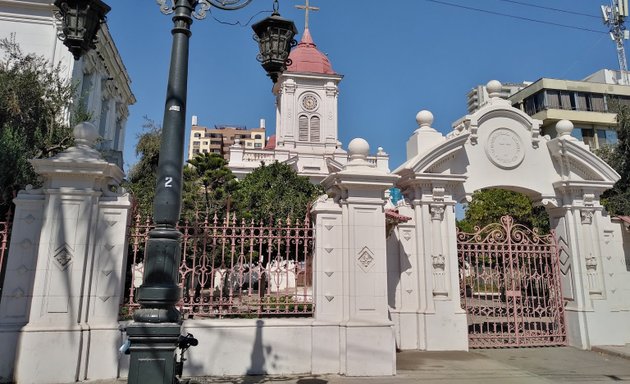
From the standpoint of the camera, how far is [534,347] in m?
9.04

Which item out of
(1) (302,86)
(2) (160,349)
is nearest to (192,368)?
(2) (160,349)

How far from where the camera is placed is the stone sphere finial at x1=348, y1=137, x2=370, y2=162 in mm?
7418

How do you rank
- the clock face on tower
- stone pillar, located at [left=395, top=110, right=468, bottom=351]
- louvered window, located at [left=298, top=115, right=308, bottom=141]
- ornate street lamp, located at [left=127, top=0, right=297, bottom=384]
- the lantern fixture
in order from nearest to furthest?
1. ornate street lamp, located at [left=127, top=0, right=297, bottom=384]
2. the lantern fixture
3. stone pillar, located at [left=395, top=110, right=468, bottom=351]
4. louvered window, located at [left=298, top=115, right=308, bottom=141]
5. the clock face on tower

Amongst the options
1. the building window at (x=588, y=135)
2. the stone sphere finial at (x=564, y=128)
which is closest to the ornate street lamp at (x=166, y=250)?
the stone sphere finial at (x=564, y=128)

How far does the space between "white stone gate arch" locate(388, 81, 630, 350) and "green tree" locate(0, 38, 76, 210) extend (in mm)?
7792

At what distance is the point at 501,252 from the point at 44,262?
27.2 ft

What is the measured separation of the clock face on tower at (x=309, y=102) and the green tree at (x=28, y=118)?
68.7ft

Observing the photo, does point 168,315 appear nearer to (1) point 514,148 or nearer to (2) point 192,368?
(2) point 192,368

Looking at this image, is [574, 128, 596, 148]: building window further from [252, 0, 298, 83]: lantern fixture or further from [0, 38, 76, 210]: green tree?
[252, 0, 298, 83]: lantern fixture

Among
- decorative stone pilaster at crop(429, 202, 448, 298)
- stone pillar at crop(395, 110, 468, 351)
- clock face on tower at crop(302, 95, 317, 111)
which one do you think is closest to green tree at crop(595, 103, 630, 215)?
stone pillar at crop(395, 110, 468, 351)

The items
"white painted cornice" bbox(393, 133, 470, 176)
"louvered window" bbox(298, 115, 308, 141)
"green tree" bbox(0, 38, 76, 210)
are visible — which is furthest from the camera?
"louvered window" bbox(298, 115, 308, 141)

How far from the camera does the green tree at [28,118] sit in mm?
9000

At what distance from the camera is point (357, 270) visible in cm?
687

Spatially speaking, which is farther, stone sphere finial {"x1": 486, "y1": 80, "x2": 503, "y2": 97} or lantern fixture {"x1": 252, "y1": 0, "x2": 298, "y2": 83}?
stone sphere finial {"x1": 486, "y1": 80, "x2": 503, "y2": 97}
